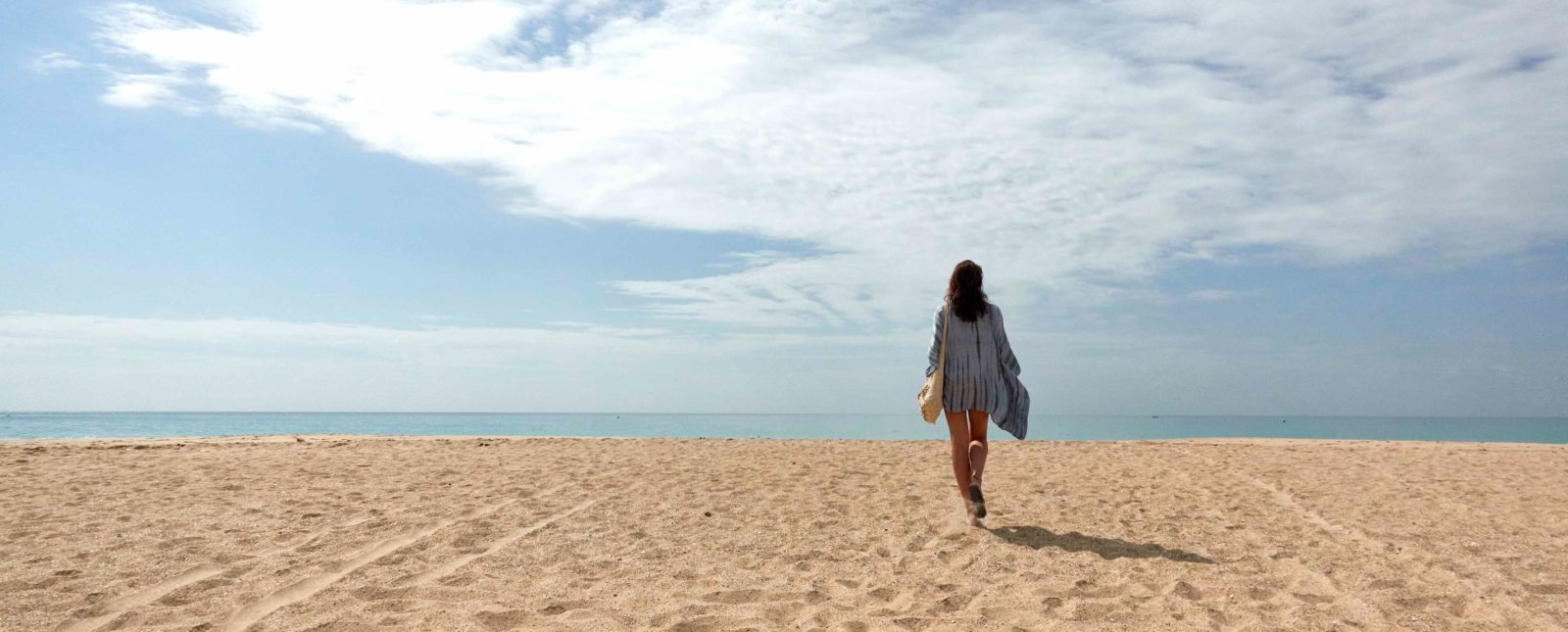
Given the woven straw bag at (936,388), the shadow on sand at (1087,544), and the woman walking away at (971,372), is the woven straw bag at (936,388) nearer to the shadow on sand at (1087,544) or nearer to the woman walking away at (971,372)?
the woman walking away at (971,372)

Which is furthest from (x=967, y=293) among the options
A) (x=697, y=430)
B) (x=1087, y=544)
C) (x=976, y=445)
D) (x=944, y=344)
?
(x=697, y=430)

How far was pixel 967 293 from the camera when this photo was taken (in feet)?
21.3

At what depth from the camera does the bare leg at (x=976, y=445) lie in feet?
21.4

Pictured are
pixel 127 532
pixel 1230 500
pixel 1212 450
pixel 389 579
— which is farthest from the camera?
pixel 1212 450

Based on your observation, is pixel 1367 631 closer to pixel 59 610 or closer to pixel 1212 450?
pixel 59 610

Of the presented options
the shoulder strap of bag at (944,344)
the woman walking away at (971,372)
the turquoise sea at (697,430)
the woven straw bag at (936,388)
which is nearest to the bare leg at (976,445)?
the woman walking away at (971,372)

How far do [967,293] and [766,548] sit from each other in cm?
232

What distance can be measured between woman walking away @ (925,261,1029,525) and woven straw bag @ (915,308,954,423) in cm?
2

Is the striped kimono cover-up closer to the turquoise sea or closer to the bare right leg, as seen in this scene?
the bare right leg

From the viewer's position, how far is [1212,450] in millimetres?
13516

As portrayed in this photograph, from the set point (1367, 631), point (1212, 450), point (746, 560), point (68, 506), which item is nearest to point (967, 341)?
point (746, 560)

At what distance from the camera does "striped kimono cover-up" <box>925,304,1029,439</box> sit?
647 centimetres

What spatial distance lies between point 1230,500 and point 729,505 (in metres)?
4.45

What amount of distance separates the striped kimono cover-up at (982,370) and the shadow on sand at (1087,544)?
0.73 meters
